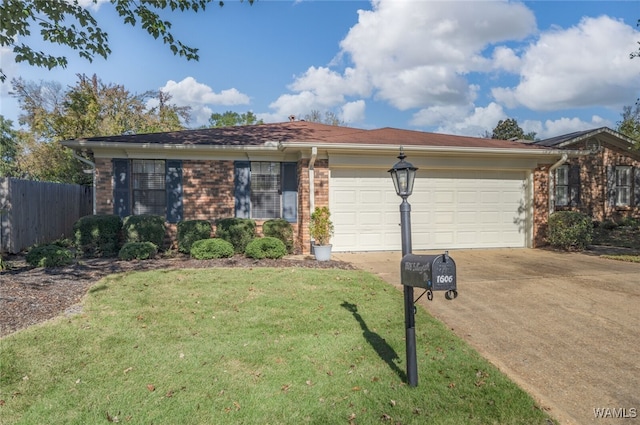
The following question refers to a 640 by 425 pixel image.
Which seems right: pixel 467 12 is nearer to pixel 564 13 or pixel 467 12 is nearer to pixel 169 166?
pixel 564 13

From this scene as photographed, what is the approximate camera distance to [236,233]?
9.09m

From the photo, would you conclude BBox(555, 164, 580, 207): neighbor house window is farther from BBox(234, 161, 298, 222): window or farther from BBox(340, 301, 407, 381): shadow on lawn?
BBox(340, 301, 407, 381): shadow on lawn

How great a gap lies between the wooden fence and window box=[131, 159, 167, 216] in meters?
2.60

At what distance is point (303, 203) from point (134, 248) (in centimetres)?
399

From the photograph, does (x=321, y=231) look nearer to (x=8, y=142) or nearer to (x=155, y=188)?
(x=155, y=188)

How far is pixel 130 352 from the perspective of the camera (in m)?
3.59

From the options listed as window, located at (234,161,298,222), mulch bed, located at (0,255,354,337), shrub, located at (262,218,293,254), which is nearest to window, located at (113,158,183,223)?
window, located at (234,161,298,222)

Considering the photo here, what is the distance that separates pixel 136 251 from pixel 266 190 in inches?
140

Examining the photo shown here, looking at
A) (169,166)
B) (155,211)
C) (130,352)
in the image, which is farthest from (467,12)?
(130,352)

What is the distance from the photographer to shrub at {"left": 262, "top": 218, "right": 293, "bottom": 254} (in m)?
9.45

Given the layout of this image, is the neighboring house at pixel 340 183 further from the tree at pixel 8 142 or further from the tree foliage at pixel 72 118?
the tree at pixel 8 142

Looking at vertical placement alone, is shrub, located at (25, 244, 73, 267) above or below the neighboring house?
below

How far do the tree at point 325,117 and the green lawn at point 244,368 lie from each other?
3027cm

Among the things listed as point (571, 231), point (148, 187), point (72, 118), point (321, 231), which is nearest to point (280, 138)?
point (321, 231)
